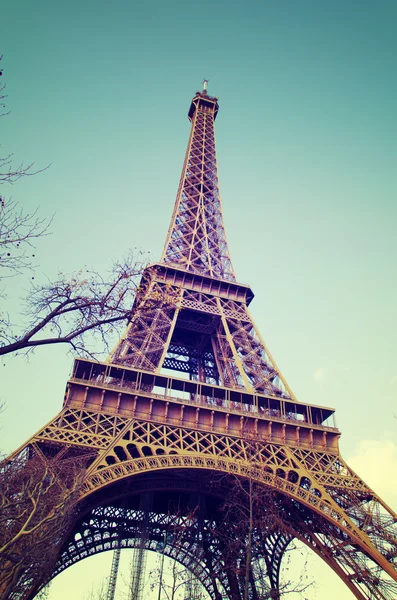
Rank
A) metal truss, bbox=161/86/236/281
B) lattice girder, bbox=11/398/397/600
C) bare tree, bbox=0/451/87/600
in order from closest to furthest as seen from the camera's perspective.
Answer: bare tree, bbox=0/451/87/600, lattice girder, bbox=11/398/397/600, metal truss, bbox=161/86/236/281

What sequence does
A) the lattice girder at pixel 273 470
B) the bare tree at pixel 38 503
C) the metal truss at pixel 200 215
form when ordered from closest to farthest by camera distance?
the bare tree at pixel 38 503 → the lattice girder at pixel 273 470 → the metal truss at pixel 200 215

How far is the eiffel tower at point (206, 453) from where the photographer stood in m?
21.7

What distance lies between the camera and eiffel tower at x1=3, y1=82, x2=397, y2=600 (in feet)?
71.2

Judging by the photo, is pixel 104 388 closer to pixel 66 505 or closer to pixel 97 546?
pixel 66 505

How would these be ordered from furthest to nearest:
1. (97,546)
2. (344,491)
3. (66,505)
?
(97,546) < (344,491) < (66,505)

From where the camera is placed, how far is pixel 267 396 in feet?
90.0

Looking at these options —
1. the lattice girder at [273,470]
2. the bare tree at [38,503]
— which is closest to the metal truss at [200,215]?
the lattice girder at [273,470]

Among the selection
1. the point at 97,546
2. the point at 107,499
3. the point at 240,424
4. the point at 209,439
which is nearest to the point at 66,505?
the point at 107,499

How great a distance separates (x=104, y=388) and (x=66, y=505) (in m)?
6.90

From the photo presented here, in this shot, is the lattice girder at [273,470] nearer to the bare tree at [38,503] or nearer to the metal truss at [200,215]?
the bare tree at [38,503]

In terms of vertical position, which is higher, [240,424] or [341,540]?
[240,424]

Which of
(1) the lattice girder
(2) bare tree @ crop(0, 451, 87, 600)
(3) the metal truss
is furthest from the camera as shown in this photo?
(3) the metal truss

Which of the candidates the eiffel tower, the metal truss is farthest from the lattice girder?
the metal truss

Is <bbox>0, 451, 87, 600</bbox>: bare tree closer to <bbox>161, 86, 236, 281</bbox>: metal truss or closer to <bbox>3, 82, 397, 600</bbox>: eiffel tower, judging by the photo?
<bbox>3, 82, 397, 600</bbox>: eiffel tower
